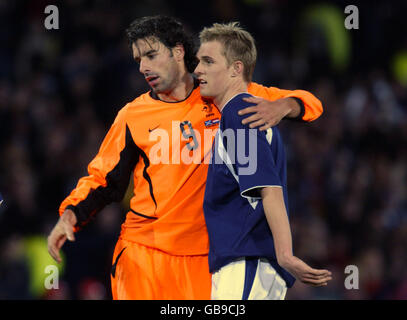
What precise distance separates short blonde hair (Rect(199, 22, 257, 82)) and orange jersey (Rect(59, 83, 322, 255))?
29 cm

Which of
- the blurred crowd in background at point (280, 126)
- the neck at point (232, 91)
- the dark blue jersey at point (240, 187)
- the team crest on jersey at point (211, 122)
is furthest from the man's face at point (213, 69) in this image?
the blurred crowd in background at point (280, 126)

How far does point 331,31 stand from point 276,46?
66 cm

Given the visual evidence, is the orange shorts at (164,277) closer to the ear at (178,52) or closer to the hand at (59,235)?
the hand at (59,235)

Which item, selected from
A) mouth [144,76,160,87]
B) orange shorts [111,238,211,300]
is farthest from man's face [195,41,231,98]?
orange shorts [111,238,211,300]

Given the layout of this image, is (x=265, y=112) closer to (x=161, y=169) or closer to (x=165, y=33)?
(x=161, y=169)

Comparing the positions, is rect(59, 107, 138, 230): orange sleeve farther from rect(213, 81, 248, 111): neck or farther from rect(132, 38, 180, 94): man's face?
rect(213, 81, 248, 111): neck

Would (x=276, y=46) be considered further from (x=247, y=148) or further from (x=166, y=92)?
(x=247, y=148)

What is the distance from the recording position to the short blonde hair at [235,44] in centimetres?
312

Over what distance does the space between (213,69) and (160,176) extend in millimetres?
577

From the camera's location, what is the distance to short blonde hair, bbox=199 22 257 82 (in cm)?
312

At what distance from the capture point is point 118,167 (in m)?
3.47

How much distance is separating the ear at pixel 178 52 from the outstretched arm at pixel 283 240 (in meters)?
1.03

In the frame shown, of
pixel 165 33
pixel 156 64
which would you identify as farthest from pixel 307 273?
pixel 165 33
